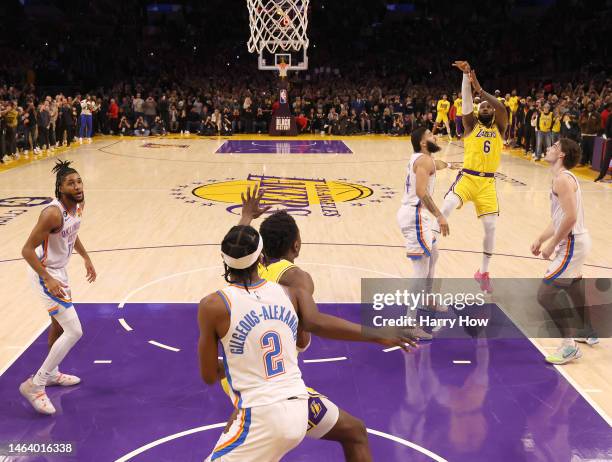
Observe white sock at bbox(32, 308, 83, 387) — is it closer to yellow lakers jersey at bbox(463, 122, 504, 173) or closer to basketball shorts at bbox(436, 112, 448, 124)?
yellow lakers jersey at bbox(463, 122, 504, 173)

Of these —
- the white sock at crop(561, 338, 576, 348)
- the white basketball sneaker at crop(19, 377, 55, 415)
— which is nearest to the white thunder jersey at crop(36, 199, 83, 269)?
the white basketball sneaker at crop(19, 377, 55, 415)

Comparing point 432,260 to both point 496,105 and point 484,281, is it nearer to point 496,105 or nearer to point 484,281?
point 484,281

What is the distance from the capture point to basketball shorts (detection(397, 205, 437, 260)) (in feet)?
19.9

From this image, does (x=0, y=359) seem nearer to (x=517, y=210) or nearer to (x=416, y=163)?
(x=416, y=163)

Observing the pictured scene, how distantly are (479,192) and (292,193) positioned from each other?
21.0ft

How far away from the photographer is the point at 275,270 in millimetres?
3484

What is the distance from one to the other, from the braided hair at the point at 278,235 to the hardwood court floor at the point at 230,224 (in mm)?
2706

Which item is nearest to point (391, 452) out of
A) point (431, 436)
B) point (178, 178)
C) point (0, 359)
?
point (431, 436)

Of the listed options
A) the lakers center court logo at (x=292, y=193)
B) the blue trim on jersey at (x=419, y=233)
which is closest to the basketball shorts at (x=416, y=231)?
the blue trim on jersey at (x=419, y=233)

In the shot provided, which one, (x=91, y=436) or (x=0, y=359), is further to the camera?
(x=0, y=359)

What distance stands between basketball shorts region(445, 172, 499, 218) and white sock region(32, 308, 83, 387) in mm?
4274

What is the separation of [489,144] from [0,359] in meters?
5.16

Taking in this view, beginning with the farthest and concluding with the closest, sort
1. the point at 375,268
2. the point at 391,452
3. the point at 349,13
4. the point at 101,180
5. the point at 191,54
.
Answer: the point at 349,13 → the point at 191,54 → the point at 101,180 → the point at 375,268 → the point at 391,452

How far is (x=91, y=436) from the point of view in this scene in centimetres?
436
